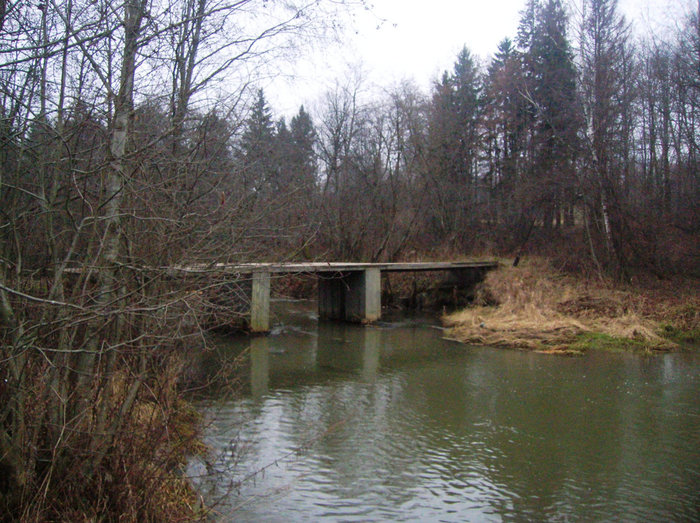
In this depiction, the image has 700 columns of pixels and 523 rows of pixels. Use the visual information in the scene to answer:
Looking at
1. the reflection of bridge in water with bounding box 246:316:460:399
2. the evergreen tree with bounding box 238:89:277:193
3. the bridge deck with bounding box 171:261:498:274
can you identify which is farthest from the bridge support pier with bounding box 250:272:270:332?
the evergreen tree with bounding box 238:89:277:193

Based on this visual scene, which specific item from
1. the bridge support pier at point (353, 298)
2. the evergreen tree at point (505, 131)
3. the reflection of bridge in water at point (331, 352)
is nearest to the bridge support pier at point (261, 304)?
the reflection of bridge in water at point (331, 352)

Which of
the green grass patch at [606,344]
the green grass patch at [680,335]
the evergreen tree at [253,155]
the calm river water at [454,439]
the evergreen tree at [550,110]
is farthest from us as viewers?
the evergreen tree at [550,110]

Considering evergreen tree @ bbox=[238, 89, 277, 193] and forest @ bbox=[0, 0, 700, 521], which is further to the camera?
evergreen tree @ bbox=[238, 89, 277, 193]

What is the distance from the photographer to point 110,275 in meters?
3.92

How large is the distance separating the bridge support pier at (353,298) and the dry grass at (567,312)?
2.81 meters

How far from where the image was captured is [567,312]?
774 inches

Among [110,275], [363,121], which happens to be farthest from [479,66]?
[110,275]

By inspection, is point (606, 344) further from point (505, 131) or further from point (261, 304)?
point (505, 131)

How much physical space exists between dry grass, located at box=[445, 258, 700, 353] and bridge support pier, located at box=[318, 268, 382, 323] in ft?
9.21

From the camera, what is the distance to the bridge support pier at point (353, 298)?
813 inches

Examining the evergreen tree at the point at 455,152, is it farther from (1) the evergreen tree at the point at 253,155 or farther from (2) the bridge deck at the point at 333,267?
(1) the evergreen tree at the point at 253,155

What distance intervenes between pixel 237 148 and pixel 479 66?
104 ft

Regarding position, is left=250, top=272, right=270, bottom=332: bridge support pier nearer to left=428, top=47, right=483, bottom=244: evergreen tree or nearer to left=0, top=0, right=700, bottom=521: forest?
left=0, top=0, right=700, bottom=521: forest

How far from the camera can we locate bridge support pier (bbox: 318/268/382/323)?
20.6 metres
